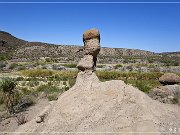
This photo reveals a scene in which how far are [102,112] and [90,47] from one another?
2.74 m

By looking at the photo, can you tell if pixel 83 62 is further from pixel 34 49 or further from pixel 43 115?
pixel 34 49

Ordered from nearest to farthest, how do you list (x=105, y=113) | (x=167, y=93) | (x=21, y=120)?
1. (x=105, y=113)
2. (x=21, y=120)
3. (x=167, y=93)

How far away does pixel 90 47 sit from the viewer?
11.3 meters

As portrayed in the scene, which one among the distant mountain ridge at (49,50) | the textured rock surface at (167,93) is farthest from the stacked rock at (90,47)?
the distant mountain ridge at (49,50)

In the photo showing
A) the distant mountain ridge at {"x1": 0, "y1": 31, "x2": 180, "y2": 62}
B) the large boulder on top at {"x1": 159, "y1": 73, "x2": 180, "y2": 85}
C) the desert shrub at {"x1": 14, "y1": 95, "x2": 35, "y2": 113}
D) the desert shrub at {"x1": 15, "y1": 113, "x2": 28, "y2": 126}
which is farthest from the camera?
the distant mountain ridge at {"x1": 0, "y1": 31, "x2": 180, "y2": 62}

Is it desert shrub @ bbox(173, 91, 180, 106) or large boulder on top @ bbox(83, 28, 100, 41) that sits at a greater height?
large boulder on top @ bbox(83, 28, 100, 41)

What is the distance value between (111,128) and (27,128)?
3.33m

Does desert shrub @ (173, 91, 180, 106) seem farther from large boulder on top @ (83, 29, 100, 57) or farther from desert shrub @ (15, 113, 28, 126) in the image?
large boulder on top @ (83, 29, 100, 57)

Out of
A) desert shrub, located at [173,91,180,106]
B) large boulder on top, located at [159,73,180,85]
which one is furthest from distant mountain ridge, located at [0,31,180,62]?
desert shrub, located at [173,91,180,106]

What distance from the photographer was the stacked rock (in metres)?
A: 11.2

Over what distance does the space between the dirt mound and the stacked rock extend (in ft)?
1.86

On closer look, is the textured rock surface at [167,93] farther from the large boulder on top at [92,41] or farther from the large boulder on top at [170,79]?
the large boulder on top at [92,41]

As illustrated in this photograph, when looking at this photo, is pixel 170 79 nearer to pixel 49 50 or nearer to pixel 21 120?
pixel 21 120

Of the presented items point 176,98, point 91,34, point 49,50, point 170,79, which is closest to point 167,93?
point 176,98
